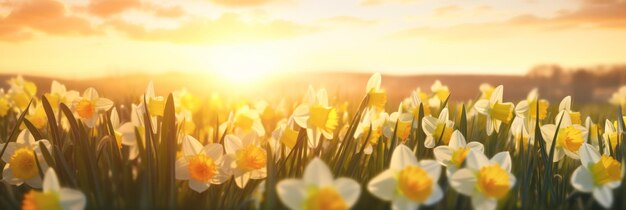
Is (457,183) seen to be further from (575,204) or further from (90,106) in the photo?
(90,106)

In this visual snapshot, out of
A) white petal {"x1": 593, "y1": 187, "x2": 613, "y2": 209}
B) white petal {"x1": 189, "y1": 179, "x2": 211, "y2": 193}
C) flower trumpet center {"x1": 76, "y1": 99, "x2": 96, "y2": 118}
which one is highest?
flower trumpet center {"x1": 76, "y1": 99, "x2": 96, "y2": 118}

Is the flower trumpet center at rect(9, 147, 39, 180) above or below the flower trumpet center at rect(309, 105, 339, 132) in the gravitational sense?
below

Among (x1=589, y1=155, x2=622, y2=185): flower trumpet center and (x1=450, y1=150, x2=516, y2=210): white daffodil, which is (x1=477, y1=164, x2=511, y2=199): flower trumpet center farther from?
(x1=589, y1=155, x2=622, y2=185): flower trumpet center

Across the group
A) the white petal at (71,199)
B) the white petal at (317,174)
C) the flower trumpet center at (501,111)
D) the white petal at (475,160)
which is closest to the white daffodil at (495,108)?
the flower trumpet center at (501,111)

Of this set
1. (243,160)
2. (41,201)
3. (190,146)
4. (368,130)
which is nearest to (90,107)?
(190,146)

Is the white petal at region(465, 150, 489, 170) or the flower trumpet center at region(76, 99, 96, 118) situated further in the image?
the flower trumpet center at region(76, 99, 96, 118)

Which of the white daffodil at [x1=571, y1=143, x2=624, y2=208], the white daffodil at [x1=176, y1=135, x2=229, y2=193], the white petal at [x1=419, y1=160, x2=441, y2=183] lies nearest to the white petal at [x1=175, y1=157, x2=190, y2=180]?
the white daffodil at [x1=176, y1=135, x2=229, y2=193]

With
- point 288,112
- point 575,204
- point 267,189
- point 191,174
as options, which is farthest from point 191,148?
point 288,112
